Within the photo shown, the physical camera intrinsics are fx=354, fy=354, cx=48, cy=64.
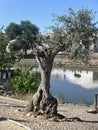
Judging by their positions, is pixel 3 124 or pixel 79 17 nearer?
pixel 3 124

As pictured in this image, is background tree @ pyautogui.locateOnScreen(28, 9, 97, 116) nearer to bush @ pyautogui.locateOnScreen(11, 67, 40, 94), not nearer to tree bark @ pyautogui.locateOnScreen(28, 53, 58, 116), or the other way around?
tree bark @ pyautogui.locateOnScreen(28, 53, 58, 116)

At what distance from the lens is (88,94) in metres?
32.4

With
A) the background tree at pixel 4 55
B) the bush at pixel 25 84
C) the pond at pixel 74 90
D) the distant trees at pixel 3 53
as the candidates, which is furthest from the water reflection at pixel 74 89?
the distant trees at pixel 3 53

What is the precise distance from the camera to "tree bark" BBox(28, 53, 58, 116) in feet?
42.1

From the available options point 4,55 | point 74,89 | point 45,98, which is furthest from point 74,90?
point 45,98

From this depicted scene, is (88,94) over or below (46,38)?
below

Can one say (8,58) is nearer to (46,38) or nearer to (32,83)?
(32,83)

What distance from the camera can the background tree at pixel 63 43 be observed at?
12438 mm

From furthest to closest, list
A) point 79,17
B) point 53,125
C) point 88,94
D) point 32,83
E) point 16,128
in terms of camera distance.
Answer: point 88,94 < point 32,83 < point 79,17 < point 53,125 < point 16,128

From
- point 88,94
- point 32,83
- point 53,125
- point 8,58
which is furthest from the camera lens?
point 88,94

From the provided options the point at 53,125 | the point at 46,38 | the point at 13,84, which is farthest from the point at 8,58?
the point at 53,125

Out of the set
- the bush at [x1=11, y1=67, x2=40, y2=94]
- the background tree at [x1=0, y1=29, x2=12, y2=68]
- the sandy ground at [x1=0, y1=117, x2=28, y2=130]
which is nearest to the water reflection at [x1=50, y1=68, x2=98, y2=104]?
the bush at [x1=11, y1=67, x2=40, y2=94]

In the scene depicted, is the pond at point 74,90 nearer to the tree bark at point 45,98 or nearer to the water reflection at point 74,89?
the water reflection at point 74,89

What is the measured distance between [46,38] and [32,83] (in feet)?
32.8
